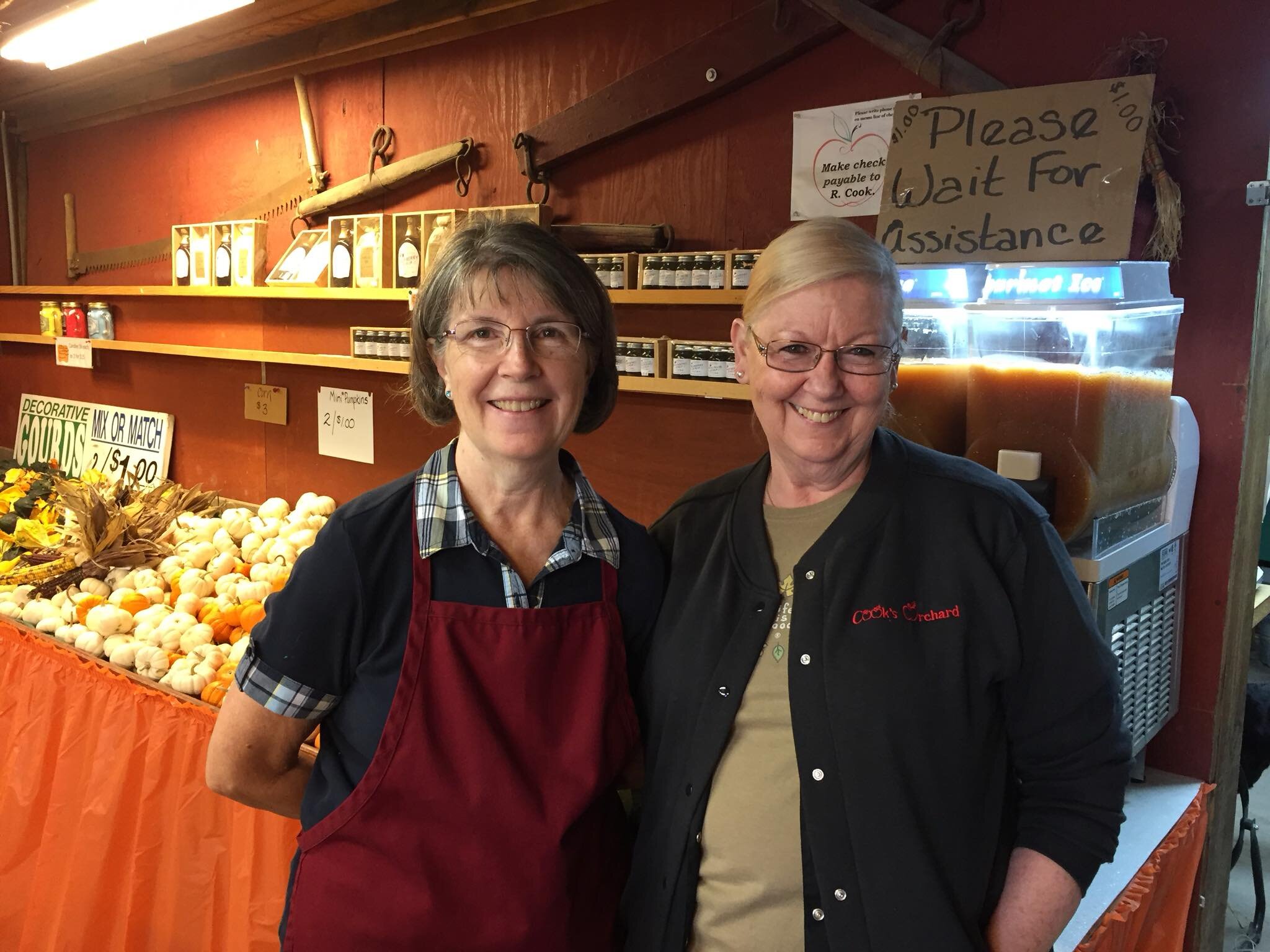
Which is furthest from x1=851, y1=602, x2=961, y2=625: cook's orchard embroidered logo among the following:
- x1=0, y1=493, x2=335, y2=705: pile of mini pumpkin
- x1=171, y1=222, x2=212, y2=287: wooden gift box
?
x1=171, y1=222, x2=212, y2=287: wooden gift box

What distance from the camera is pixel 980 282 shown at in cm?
190

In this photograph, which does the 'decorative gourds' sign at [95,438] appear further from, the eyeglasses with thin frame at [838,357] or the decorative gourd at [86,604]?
the eyeglasses with thin frame at [838,357]

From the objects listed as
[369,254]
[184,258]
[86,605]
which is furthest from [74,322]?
[86,605]

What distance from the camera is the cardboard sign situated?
61.2 inches

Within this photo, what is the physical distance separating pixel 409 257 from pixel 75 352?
254 cm

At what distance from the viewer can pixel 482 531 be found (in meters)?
1.28

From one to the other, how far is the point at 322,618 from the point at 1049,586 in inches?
34.2

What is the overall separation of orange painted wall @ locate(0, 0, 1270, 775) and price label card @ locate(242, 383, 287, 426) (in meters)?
0.06

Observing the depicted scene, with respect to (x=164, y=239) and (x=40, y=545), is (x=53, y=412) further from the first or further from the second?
(x=40, y=545)

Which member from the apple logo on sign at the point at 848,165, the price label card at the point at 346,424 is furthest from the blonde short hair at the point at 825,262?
the price label card at the point at 346,424

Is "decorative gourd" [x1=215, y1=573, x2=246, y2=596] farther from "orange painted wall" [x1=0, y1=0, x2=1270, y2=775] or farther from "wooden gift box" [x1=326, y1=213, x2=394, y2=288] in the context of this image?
"wooden gift box" [x1=326, y1=213, x2=394, y2=288]

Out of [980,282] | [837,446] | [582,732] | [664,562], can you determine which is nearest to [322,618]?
[582,732]

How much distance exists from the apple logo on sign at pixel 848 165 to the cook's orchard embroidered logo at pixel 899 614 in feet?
4.97

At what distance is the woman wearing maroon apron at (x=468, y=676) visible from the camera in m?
1.20
